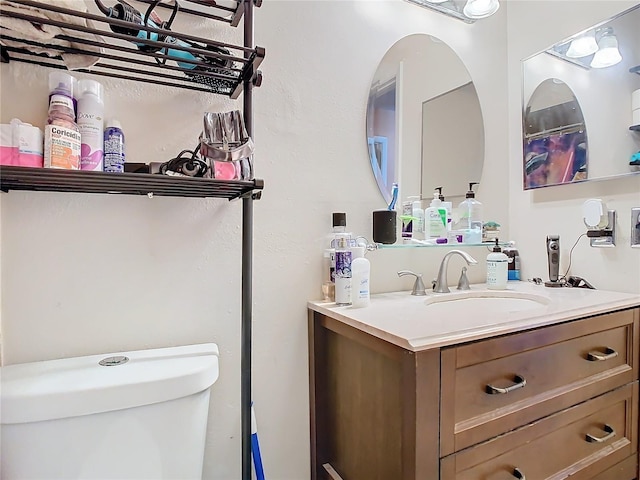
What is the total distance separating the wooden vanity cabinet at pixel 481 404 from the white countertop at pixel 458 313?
24 mm

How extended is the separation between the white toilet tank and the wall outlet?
1.38 metres

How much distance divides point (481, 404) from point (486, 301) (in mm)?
548

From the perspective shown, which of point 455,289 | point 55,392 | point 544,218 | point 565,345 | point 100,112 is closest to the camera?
point 55,392

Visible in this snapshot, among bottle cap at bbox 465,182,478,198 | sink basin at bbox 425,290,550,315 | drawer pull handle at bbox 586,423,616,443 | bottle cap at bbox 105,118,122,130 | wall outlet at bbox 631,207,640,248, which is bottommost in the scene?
drawer pull handle at bbox 586,423,616,443

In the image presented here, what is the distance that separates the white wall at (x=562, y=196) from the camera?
1259 mm

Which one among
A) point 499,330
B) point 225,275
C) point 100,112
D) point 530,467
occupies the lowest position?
point 530,467

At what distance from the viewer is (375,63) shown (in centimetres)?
125

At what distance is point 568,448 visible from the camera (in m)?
0.95

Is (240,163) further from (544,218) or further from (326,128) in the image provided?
(544,218)

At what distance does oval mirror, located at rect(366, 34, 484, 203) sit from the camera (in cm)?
126

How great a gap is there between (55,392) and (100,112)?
1.82 ft

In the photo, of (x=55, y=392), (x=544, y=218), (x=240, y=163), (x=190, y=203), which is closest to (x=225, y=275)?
(x=190, y=203)

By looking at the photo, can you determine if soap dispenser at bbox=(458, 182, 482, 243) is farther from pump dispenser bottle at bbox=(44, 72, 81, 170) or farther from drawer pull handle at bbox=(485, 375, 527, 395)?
pump dispenser bottle at bbox=(44, 72, 81, 170)

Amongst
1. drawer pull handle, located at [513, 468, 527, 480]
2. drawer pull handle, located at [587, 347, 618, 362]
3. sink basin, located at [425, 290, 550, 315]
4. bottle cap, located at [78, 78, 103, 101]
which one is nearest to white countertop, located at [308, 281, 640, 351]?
sink basin, located at [425, 290, 550, 315]
